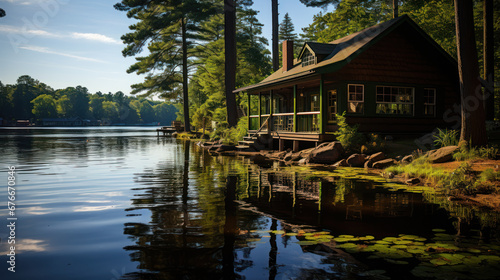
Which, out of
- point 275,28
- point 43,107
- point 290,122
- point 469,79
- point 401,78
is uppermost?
point 275,28

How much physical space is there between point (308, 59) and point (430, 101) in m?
7.57

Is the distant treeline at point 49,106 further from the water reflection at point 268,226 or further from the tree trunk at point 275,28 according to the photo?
the water reflection at point 268,226

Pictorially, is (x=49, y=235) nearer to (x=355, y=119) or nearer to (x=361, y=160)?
(x=361, y=160)

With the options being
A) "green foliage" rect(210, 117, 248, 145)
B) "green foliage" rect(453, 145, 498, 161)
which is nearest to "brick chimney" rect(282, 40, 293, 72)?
"green foliage" rect(210, 117, 248, 145)

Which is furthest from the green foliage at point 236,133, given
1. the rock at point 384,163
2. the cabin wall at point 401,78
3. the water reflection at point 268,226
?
the water reflection at point 268,226

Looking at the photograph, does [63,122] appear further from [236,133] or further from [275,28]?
[236,133]

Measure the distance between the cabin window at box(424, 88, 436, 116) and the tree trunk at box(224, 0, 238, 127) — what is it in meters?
16.0

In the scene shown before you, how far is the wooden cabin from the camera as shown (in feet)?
60.4

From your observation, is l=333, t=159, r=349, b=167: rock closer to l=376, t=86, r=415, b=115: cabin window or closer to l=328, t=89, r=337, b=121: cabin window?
l=376, t=86, r=415, b=115: cabin window

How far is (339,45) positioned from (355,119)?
5.65m

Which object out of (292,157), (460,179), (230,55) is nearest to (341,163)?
(292,157)

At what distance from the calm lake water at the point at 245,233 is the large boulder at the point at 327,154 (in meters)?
5.71

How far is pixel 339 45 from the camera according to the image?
2183cm

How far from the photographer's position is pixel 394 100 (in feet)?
65.2
